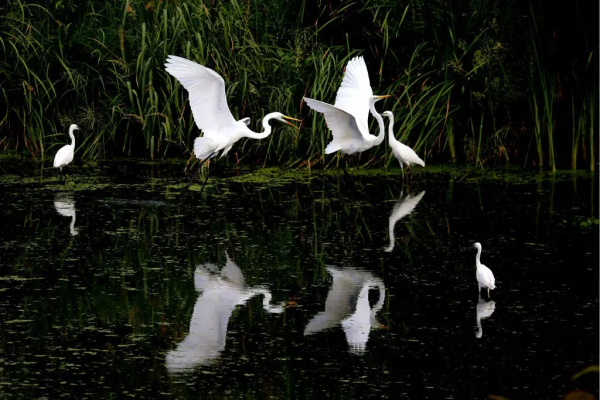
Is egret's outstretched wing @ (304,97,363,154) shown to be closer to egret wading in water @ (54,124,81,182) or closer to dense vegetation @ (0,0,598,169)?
dense vegetation @ (0,0,598,169)

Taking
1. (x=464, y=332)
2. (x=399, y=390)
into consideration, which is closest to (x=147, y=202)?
(x=464, y=332)

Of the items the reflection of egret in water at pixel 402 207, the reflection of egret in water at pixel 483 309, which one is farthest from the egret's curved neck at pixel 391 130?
the reflection of egret in water at pixel 483 309

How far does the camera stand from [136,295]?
531 cm

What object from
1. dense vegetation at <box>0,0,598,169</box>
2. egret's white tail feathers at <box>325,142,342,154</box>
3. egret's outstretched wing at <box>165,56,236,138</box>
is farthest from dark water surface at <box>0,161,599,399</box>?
dense vegetation at <box>0,0,598,169</box>

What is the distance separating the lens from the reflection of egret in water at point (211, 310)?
4312 mm

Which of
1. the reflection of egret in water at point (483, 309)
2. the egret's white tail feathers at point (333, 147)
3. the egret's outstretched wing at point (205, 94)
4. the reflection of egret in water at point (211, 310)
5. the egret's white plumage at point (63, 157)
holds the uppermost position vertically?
the egret's outstretched wing at point (205, 94)

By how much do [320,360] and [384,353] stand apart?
0.97 ft

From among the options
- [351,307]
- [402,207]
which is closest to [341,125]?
[402,207]

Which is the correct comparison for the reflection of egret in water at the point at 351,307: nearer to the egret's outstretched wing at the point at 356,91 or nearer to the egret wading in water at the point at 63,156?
the egret's outstretched wing at the point at 356,91

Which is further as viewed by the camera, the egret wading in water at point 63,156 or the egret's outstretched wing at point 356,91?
the egret's outstretched wing at point 356,91

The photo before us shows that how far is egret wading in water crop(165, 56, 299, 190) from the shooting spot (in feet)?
25.8

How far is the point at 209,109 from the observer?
8.37 metres

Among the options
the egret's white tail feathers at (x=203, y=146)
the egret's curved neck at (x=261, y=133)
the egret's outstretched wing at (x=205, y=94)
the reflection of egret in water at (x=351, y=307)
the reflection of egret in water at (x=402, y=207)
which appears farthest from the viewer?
the egret's curved neck at (x=261, y=133)

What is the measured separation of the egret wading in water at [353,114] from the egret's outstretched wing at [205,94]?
0.80m
